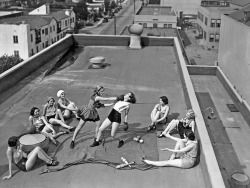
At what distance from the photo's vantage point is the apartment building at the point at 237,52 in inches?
1037

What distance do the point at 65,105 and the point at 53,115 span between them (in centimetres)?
64

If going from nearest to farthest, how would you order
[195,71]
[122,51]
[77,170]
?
[77,170] < [122,51] < [195,71]

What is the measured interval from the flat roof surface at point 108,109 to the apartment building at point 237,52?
5665 mm

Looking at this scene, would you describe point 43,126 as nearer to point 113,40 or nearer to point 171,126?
point 171,126

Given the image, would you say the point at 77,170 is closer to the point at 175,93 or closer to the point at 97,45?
the point at 175,93

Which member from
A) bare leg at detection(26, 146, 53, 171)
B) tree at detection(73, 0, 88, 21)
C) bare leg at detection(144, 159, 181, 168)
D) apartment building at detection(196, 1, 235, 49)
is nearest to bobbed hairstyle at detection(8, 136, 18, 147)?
bare leg at detection(26, 146, 53, 171)

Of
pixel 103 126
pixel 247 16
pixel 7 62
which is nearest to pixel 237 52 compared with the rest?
pixel 247 16

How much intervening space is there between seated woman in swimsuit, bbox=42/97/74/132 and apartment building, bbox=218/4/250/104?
50.8 ft

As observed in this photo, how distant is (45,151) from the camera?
9.70 metres

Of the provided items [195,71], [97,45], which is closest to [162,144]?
[97,45]

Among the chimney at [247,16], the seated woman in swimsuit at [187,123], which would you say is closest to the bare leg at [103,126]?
the seated woman in swimsuit at [187,123]

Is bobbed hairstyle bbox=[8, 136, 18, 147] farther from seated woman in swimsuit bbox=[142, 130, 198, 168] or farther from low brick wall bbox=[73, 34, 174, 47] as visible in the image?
low brick wall bbox=[73, 34, 174, 47]

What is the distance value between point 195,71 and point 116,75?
11.7 metres

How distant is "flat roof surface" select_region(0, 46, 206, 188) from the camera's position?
344 inches
